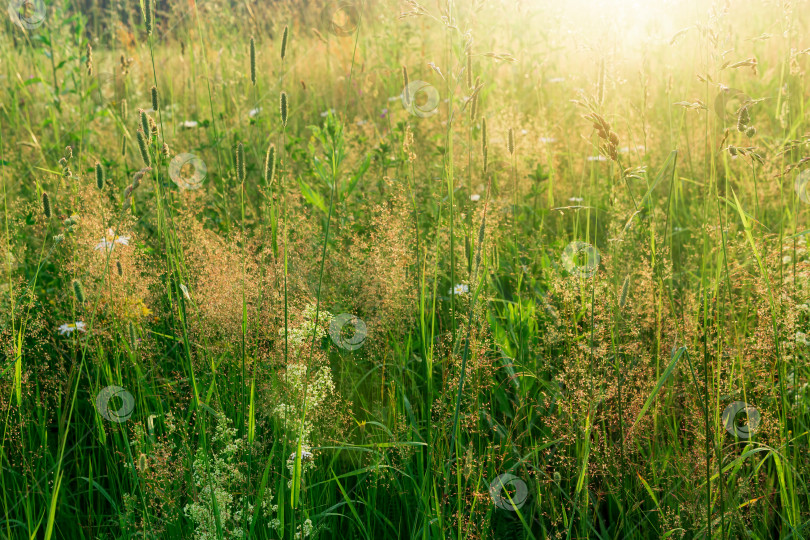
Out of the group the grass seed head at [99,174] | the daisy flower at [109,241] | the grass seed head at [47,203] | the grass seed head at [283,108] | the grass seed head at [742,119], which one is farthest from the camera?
the daisy flower at [109,241]

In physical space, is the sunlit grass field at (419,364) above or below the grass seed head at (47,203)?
below

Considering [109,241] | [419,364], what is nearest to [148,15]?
[109,241]

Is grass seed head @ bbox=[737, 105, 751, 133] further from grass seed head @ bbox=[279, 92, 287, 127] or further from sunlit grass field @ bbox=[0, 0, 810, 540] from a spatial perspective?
grass seed head @ bbox=[279, 92, 287, 127]

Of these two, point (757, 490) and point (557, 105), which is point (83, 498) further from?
point (557, 105)

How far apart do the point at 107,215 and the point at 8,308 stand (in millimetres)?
461

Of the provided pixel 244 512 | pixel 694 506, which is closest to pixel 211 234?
pixel 244 512

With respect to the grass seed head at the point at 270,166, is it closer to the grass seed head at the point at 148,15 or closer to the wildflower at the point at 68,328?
the grass seed head at the point at 148,15

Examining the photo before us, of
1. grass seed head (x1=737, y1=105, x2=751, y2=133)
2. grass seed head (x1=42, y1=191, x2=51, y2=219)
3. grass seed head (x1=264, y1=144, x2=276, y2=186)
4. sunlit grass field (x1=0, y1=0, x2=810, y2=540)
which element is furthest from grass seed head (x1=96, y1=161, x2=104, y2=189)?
grass seed head (x1=737, y1=105, x2=751, y2=133)

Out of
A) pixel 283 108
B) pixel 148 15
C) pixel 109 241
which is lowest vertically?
pixel 109 241

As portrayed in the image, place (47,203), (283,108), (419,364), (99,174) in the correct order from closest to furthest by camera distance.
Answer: (283,108)
(99,174)
(47,203)
(419,364)

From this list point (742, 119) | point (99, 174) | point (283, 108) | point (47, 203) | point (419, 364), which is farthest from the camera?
point (419, 364)

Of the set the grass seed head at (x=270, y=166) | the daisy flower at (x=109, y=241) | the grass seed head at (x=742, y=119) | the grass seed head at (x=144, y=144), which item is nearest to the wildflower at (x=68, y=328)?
the daisy flower at (x=109, y=241)

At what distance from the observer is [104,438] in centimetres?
148

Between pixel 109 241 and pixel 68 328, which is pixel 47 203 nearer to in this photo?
pixel 109 241
